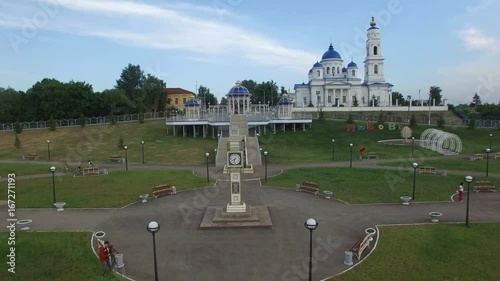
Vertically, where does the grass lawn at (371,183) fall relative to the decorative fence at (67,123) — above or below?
below

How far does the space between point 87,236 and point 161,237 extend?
331cm

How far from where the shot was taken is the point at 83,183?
27.0 metres

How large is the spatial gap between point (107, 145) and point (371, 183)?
32801 mm

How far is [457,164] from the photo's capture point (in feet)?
108

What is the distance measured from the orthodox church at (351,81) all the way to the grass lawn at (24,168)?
66.0 meters

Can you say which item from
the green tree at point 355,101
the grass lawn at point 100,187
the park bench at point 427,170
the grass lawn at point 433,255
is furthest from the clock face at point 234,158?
the green tree at point 355,101

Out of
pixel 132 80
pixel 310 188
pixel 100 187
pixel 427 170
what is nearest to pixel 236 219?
pixel 310 188

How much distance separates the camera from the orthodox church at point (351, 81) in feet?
294

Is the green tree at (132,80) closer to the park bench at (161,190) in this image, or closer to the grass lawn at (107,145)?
the grass lawn at (107,145)

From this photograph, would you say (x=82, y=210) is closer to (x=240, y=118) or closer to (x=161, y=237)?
(x=161, y=237)

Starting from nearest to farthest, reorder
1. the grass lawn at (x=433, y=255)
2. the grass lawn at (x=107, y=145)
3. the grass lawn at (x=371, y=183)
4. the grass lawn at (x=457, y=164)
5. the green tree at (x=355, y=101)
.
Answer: the grass lawn at (x=433, y=255) < the grass lawn at (x=371, y=183) < the grass lawn at (x=457, y=164) < the grass lawn at (x=107, y=145) < the green tree at (x=355, y=101)

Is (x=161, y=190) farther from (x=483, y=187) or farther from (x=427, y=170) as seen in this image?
(x=427, y=170)

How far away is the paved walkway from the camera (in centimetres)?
1323

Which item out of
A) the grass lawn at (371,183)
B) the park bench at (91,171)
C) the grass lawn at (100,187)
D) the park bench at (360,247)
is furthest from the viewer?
the park bench at (91,171)
